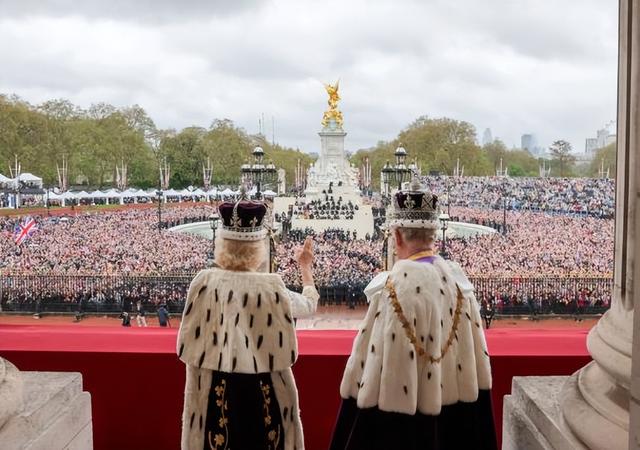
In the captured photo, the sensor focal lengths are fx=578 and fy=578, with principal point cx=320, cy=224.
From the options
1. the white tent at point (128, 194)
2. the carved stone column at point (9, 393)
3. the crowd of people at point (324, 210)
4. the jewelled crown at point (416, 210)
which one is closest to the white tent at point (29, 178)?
the white tent at point (128, 194)

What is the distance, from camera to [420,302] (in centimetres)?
166

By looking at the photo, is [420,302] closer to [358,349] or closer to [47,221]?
[358,349]

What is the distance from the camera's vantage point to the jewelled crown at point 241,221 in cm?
176

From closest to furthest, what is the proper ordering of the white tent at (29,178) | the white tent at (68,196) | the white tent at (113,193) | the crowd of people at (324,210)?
the white tent at (29,178) → the white tent at (68,196) → the white tent at (113,193) → the crowd of people at (324,210)

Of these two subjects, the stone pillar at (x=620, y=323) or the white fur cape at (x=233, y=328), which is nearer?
the stone pillar at (x=620, y=323)

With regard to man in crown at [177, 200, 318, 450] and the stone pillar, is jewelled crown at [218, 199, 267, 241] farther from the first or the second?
the stone pillar

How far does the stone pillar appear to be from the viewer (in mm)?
1133

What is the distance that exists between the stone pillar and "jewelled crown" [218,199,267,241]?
3.18 feet

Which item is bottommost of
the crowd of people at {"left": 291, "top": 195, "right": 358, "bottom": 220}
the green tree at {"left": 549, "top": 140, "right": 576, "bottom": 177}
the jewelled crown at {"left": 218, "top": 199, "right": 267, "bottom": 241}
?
the crowd of people at {"left": 291, "top": 195, "right": 358, "bottom": 220}

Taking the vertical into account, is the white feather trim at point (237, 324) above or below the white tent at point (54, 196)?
below

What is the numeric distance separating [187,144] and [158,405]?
1855 cm

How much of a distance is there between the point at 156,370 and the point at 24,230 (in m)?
14.6

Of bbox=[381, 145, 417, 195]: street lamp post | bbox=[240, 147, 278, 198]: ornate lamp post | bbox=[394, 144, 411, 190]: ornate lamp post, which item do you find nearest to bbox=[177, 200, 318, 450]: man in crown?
bbox=[381, 145, 417, 195]: street lamp post

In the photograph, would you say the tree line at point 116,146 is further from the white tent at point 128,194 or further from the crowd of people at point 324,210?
the crowd of people at point 324,210
